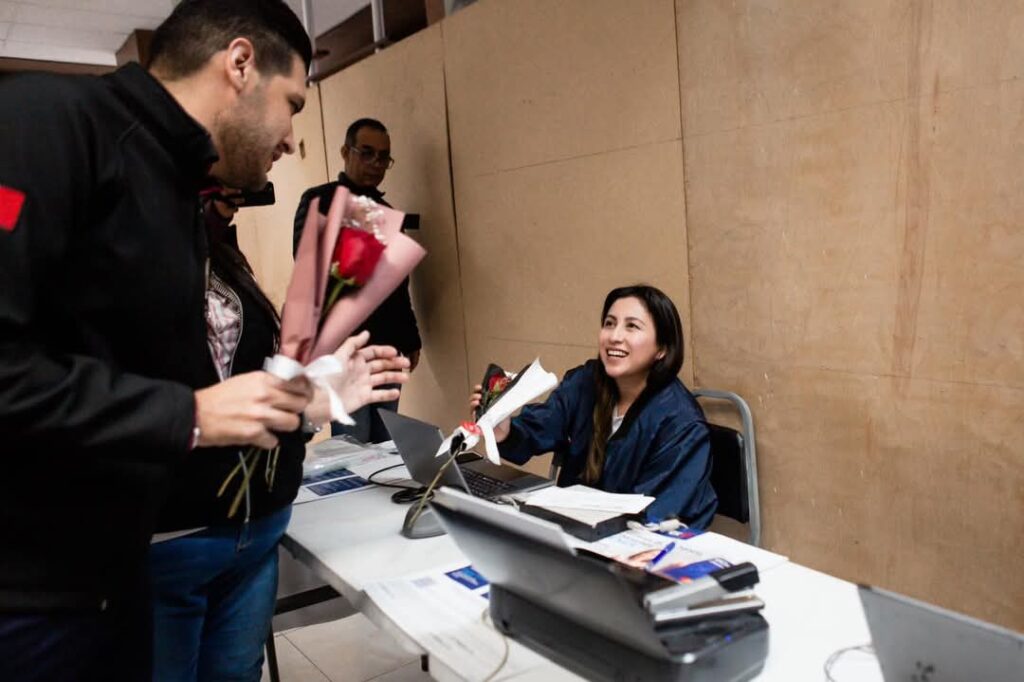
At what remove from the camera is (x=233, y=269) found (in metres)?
1.37

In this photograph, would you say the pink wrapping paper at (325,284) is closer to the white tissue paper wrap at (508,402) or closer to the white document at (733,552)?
the white tissue paper wrap at (508,402)

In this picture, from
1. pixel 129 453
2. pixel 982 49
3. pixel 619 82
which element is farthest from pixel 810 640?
pixel 619 82

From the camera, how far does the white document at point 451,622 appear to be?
3.44 feet

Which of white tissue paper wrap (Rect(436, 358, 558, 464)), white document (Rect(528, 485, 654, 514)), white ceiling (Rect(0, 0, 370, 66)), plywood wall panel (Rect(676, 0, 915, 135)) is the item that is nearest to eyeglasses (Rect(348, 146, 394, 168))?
white ceiling (Rect(0, 0, 370, 66))

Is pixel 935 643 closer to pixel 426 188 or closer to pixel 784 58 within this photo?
pixel 784 58

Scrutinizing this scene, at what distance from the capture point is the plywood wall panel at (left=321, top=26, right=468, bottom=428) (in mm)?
3500

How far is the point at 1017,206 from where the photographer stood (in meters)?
1.65

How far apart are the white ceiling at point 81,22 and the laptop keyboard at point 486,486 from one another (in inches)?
134

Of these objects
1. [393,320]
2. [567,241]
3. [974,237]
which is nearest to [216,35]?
[974,237]

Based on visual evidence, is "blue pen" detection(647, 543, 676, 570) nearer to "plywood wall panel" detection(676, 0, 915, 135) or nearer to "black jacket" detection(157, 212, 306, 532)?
"black jacket" detection(157, 212, 306, 532)

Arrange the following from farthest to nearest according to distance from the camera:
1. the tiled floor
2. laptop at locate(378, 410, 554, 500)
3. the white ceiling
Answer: the white ceiling
the tiled floor
laptop at locate(378, 410, 554, 500)

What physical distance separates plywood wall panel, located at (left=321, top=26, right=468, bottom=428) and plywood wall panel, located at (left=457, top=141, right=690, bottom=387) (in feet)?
0.51

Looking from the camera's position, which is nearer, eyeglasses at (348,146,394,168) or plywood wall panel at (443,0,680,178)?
plywood wall panel at (443,0,680,178)

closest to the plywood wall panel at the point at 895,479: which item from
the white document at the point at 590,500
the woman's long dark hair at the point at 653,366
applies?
the woman's long dark hair at the point at 653,366
